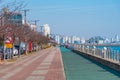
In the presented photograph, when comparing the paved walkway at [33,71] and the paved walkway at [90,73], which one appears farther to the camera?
the paved walkway at [33,71]

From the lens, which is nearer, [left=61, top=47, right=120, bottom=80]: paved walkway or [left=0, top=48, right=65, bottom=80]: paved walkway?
[left=61, top=47, right=120, bottom=80]: paved walkway

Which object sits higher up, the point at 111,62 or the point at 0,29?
the point at 0,29

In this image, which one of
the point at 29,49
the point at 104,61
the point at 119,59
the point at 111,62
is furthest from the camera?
the point at 29,49

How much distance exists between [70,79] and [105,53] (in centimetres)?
1318

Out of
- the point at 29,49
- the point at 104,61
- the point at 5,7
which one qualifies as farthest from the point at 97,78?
the point at 29,49

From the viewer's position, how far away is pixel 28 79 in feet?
70.4

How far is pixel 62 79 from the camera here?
21.1 m

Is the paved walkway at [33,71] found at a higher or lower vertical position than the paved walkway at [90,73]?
lower

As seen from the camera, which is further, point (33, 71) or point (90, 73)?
point (33, 71)

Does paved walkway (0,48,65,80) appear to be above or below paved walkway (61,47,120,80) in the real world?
below

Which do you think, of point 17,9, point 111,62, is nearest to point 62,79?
point 111,62

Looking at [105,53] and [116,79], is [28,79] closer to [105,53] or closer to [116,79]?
[116,79]

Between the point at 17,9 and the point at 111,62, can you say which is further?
the point at 17,9

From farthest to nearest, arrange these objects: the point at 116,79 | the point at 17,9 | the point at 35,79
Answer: the point at 17,9
the point at 35,79
the point at 116,79
